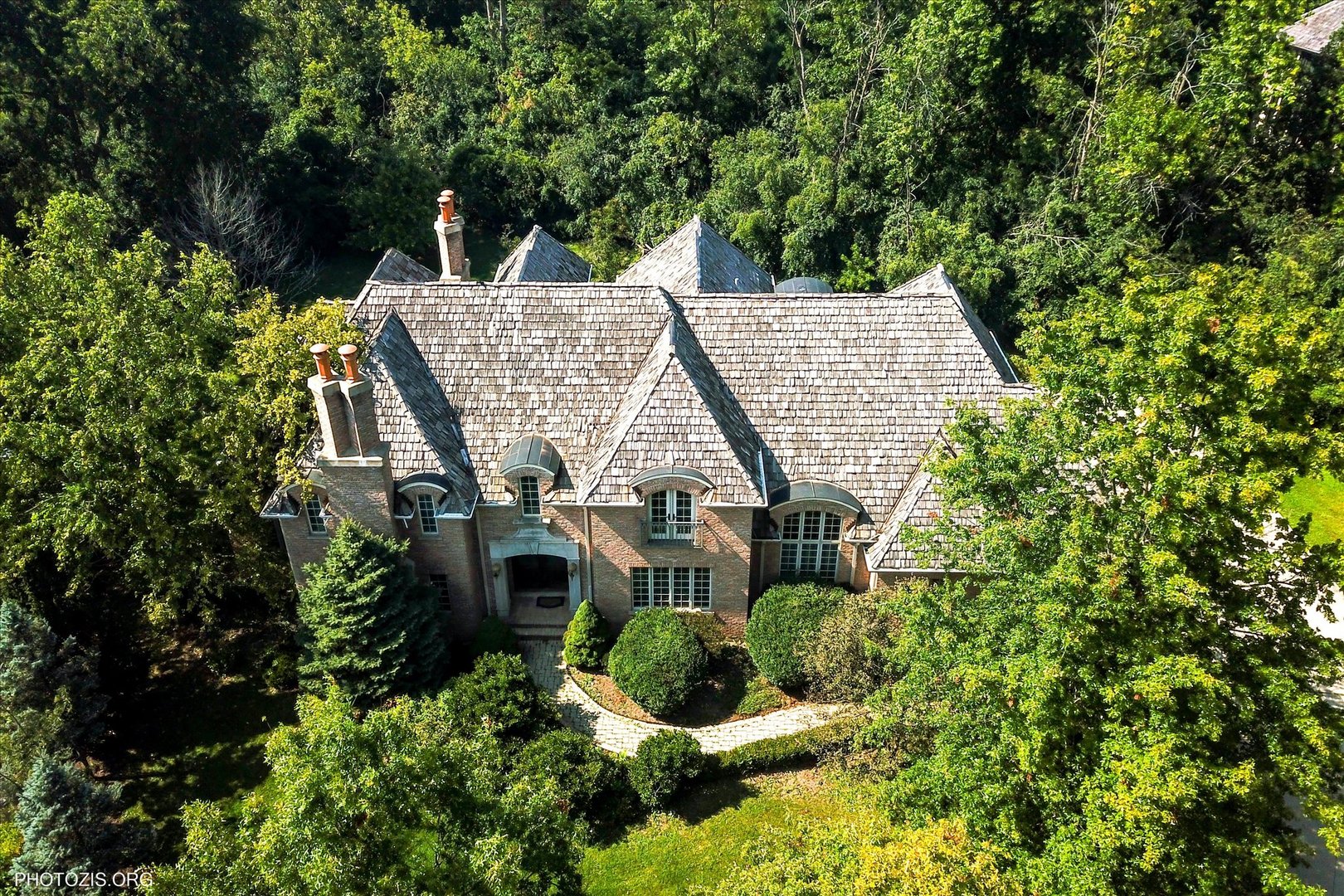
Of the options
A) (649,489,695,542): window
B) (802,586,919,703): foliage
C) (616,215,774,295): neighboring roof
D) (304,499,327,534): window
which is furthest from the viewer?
(616,215,774,295): neighboring roof

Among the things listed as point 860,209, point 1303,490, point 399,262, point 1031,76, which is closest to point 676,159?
point 860,209

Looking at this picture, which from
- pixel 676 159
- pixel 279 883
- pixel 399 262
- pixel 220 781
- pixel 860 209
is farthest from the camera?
pixel 676 159

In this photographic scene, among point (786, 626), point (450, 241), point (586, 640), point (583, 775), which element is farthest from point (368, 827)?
point (450, 241)

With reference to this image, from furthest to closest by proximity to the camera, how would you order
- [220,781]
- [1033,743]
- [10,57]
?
[10,57] < [220,781] < [1033,743]

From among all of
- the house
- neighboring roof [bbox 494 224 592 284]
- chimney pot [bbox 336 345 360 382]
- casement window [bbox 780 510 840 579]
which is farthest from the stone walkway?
neighboring roof [bbox 494 224 592 284]

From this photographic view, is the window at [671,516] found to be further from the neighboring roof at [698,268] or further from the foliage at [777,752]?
the neighboring roof at [698,268]

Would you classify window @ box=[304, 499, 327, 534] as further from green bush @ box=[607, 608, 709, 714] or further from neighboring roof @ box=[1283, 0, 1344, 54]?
neighboring roof @ box=[1283, 0, 1344, 54]

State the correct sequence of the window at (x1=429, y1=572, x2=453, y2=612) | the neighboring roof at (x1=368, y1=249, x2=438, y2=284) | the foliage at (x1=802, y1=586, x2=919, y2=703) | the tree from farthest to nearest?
the neighboring roof at (x1=368, y1=249, x2=438, y2=284) → the window at (x1=429, y1=572, x2=453, y2=612) → the foliage at (x1=802, y1=586, x2=919, y2=703) → the tree

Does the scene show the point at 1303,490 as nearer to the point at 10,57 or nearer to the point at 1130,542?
the point at 1130,542
